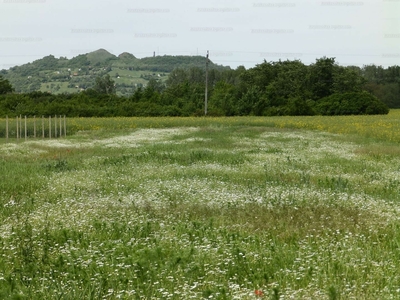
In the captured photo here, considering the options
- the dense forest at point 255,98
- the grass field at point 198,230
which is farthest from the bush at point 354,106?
the grass field at point 198,230

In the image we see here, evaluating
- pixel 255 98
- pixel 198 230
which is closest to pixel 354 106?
pixel 255 98

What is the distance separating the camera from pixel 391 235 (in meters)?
8.15

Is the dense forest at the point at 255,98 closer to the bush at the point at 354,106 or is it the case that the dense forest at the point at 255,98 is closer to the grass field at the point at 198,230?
the bush at the point at 354,106

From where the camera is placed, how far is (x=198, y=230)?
26.9ft

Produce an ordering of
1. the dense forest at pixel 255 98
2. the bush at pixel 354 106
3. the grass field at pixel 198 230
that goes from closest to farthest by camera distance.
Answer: the grass field at pixel 198 230
the dense forest at pixel 255 98
the bush at pixel 354 106

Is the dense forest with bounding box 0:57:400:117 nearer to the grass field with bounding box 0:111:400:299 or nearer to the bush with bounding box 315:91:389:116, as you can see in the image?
the bush with bounding box 315:91:389:116

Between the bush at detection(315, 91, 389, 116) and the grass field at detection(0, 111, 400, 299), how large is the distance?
57.0 m

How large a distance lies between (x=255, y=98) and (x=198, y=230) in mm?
75625

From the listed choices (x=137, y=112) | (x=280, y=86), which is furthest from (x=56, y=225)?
(x=280, y=86)

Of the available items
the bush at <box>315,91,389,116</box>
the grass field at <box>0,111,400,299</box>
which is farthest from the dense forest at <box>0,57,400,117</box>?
the grass field at <box>0,111,400,299</box>

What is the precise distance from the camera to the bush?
240 ft

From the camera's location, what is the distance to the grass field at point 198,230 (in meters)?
5.54

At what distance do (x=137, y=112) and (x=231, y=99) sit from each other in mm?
23411

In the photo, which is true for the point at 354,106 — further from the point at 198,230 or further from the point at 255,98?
the point at 198,230
